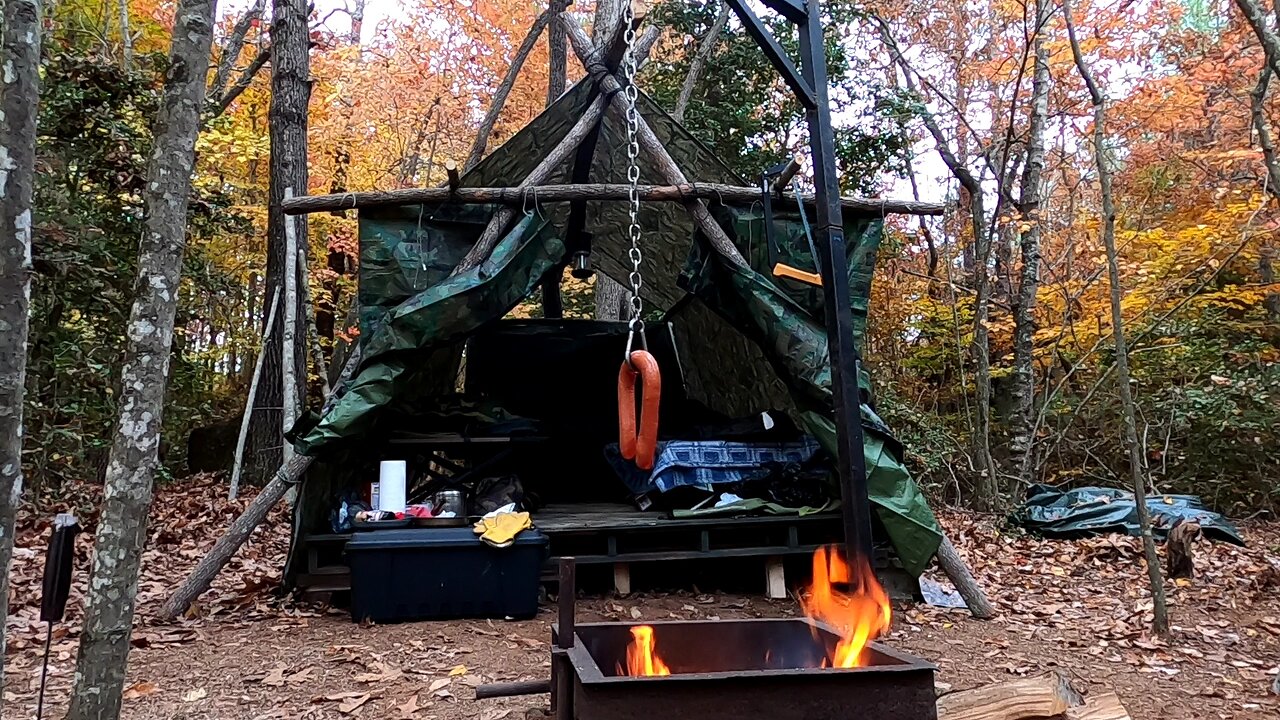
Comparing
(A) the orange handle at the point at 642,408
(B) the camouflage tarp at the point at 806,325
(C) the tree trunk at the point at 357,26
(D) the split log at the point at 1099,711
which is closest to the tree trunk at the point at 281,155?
(B) the camouflage tarp at the point at 806,325

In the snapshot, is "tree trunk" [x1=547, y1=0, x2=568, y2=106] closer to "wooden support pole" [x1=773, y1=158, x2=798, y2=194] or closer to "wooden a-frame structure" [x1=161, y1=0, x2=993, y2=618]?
"wooden a-frame structure" [x1=161, y1=0, x2=993, y2=618]

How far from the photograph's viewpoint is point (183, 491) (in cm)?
929

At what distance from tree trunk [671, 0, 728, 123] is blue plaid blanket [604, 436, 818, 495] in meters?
5.73

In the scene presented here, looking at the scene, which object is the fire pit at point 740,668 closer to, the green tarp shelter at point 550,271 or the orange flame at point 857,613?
the orange flame at point 857,613

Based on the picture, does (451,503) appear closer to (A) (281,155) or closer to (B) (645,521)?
(B) (645,521)

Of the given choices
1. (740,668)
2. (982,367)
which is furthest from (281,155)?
(740,668)

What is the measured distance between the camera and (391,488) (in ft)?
17.5

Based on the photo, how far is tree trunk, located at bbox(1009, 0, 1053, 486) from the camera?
896 cm

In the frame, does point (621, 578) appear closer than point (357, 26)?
Yes

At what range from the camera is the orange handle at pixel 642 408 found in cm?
331

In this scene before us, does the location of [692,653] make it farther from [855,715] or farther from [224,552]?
[224,552]

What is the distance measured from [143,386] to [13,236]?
29.5 inches

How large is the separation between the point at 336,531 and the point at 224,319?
822cm

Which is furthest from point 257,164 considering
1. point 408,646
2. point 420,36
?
point 408,646
